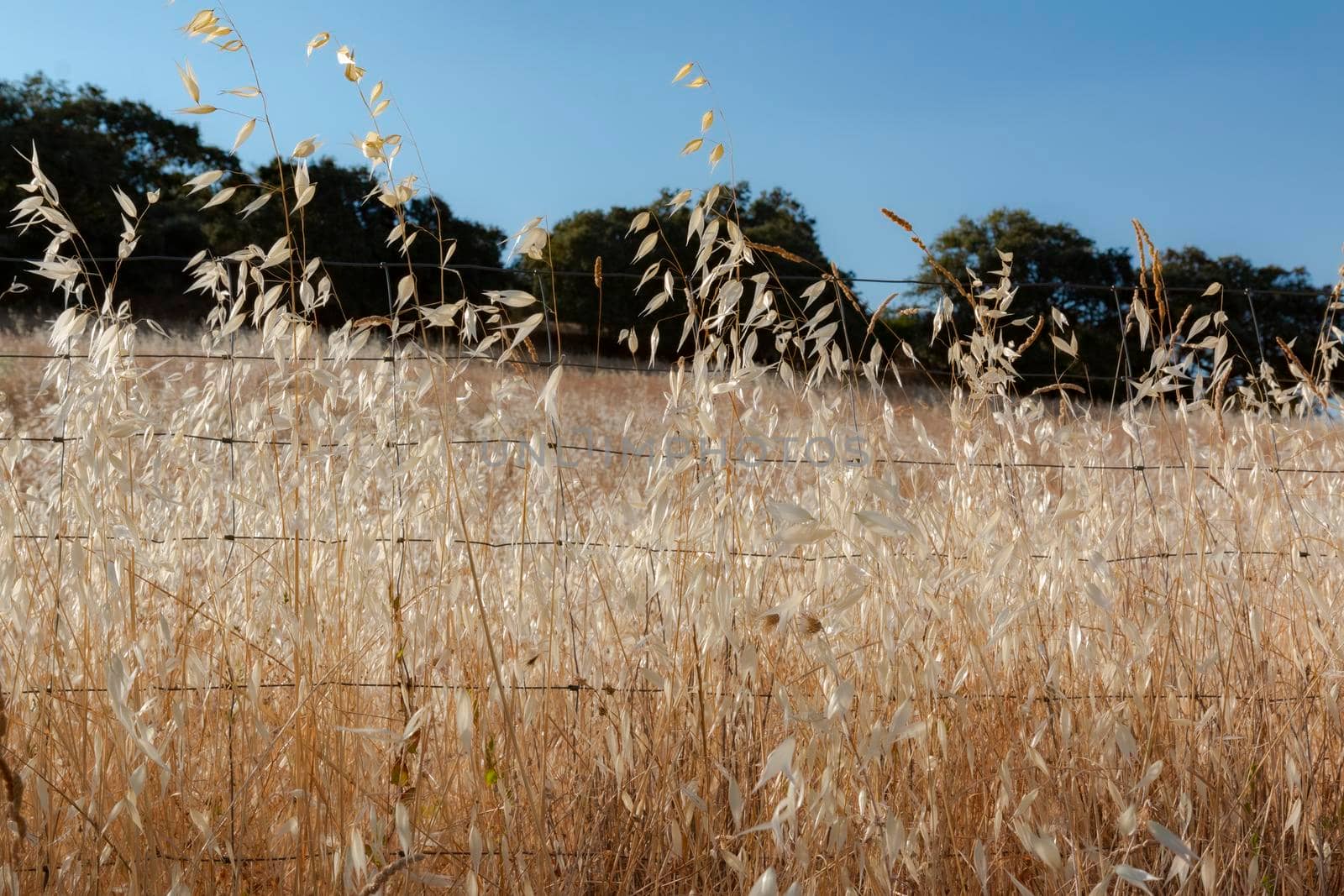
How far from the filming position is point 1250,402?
2.53 m

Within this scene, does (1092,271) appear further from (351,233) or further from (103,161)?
(103,161)

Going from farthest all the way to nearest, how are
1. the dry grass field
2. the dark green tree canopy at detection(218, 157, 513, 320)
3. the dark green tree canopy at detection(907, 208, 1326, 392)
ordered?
the dark green tree canopy at detection(907, 208, 1326, 392) → the dark green tree canopy at detection(218, 157, 513, 320) → the dry grass field

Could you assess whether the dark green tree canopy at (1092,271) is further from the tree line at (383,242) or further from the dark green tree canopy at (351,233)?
the dark green tree canopy at (351,233)

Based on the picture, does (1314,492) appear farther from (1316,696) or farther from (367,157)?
(367,157)

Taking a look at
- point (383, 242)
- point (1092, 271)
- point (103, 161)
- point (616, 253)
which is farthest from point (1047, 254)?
point (103, 161)

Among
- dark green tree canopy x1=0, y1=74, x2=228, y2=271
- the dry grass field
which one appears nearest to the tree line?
dark green tree canopy x1=0, y1=74, x2=228, y2=271

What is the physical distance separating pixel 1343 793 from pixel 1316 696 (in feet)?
0.53

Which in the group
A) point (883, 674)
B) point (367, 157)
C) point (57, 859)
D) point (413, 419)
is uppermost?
point (367, 157)

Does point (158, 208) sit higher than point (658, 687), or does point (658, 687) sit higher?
point (158, 208)

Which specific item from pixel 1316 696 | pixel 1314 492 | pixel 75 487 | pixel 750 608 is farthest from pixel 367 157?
pixel 1314 492

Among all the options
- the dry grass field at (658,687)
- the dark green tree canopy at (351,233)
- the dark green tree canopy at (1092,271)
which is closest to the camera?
the dry grass field at (658,687)

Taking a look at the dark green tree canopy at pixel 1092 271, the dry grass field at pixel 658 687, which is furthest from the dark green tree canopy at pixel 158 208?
the dry grass field at pixel 658 687

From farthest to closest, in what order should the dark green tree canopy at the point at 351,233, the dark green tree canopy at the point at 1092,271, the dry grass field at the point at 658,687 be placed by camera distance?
the dark green tree canopy at the point at 1092,271 < the dark green tree canopy at the point at 351,233 < the dry grass field at the point at 658,687

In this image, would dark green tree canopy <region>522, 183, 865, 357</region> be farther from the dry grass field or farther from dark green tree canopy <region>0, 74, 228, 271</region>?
the dry grass field
